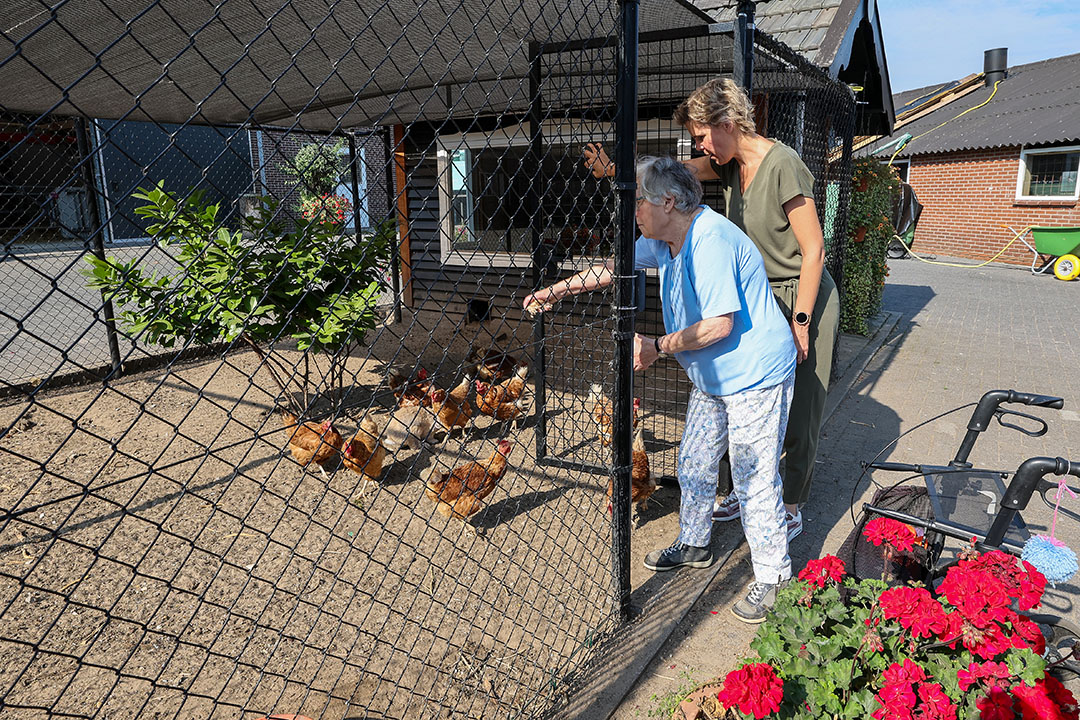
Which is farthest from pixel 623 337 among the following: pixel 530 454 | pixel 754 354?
pixel 530 454

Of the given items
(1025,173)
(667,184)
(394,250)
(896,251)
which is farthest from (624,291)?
(896,251)

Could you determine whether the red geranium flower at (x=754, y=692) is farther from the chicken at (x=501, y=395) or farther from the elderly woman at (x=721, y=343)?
the chicken at (x=501, y=395)

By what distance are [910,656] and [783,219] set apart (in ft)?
5.58

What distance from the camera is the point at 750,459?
269cm

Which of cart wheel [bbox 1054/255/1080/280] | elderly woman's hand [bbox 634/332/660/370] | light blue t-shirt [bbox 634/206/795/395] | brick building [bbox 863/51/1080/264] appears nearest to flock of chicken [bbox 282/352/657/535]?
elderly woman's hand [bbox 634/332/660/370]

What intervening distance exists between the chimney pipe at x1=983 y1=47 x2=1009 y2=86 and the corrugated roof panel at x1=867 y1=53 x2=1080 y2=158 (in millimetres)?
276

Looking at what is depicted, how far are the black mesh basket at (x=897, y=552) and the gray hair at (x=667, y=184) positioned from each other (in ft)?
4.47

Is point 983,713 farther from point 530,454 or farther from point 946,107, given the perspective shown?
point 946,107

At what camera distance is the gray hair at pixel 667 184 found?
97.3 inches

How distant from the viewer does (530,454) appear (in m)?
4.77

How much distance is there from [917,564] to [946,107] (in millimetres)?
23905

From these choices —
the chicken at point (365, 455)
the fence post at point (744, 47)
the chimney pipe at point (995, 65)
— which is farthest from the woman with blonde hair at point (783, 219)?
the chimney pipe at point (995, 65)

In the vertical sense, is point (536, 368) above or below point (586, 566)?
above

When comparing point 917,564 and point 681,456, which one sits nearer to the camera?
point 917,564
